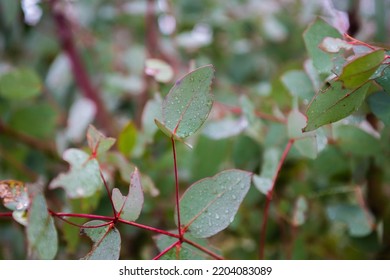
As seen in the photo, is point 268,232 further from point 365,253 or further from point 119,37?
point 119,37

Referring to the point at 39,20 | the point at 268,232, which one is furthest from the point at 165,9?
the point at 268,232

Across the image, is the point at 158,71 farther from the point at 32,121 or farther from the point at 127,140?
the point at 32,121

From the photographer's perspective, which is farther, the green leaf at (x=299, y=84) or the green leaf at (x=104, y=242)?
the green leaf at (x=299, y=84)

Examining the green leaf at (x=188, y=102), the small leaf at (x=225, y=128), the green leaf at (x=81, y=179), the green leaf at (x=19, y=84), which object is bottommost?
the small leaf at (x=225, y=128)

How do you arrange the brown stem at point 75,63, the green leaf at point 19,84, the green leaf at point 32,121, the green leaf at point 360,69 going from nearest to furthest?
the green leaf at point 360,69 → the green leaf at point 19,84 → the green leaf at point 32,121 → the brown stem at point 75,63

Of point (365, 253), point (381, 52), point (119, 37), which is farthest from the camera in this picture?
point (119, 37)

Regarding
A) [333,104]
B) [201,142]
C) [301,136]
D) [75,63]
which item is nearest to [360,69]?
[333,104]

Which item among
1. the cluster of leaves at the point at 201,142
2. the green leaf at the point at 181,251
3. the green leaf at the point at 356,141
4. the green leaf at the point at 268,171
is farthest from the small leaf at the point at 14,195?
the green leaf at the point at 356,141

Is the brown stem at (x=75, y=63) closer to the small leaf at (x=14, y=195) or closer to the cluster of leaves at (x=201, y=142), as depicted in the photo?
the cluster of leaves at (x=201, y=142)
